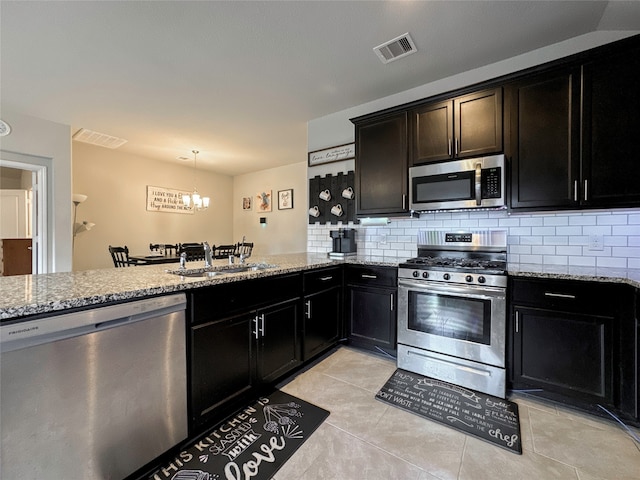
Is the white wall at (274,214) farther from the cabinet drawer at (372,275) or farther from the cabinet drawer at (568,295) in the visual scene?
the cabinet drawer at (568,295)

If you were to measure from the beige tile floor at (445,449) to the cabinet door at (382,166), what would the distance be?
68.5 inches

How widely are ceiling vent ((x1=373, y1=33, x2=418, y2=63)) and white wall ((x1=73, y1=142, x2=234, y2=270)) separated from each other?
197 inches

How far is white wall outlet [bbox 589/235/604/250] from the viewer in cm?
210

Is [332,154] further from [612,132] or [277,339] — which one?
[612,132]

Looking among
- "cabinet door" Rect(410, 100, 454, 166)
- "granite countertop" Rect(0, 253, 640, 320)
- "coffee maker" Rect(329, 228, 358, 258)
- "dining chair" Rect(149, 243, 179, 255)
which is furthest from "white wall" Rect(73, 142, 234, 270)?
"cabinet door" Rect(410, 100, 454, 166)

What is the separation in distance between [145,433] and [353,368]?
5.28 ft

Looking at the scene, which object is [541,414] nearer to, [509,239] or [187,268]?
[509,239]

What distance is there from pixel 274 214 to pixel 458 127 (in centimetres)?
460

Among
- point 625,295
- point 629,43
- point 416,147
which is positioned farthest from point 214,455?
point 629,43

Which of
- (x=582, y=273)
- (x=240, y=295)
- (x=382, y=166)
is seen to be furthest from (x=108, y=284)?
(x=582, y=273)

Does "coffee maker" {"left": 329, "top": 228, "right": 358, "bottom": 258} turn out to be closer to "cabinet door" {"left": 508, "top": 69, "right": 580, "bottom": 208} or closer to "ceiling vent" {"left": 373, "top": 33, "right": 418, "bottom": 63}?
"cabinet door" {"left": 508, "top": 69, "right": 580, "bottom": 208}

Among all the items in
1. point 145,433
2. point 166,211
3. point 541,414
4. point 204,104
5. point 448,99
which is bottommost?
point 541,414

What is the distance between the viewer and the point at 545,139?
2.05 metres

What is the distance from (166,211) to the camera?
5781 mm
